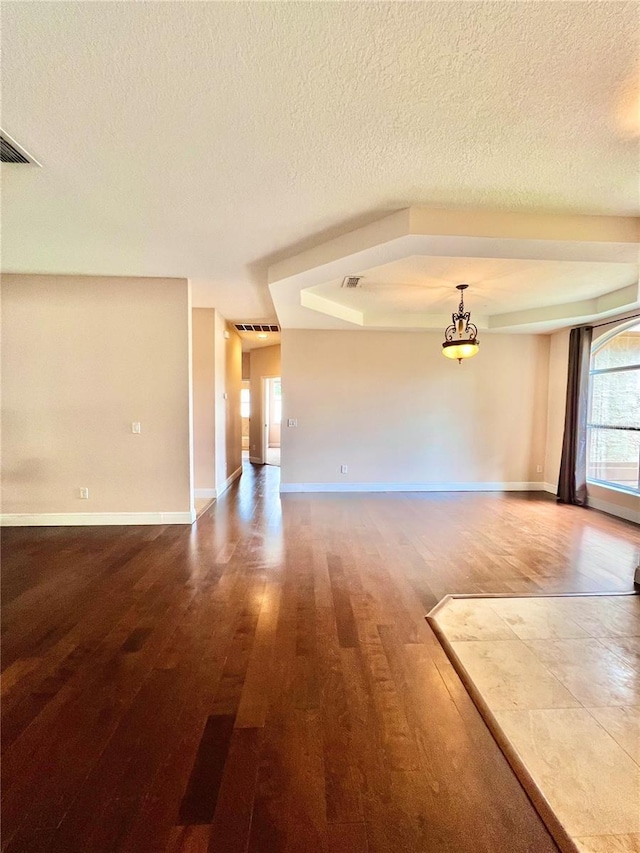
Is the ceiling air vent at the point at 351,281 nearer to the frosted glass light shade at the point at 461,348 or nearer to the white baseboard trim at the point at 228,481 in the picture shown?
the frosted glass light shade at the point at 461,348

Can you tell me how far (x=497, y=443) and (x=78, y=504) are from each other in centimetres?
639

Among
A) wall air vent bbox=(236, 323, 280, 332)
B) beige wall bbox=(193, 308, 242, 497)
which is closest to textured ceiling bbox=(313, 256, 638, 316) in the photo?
beige wall bbox=(193, 308, 242, 497)

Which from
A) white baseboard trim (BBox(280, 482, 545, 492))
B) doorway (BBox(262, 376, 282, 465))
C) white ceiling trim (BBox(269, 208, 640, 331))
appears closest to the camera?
white ceiling trim (BBox(269, 208, 640, 331))

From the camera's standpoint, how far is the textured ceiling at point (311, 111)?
133cm

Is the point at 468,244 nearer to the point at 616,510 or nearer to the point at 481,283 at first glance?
the point at 481,283

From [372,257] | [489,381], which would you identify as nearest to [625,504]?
[489,381]

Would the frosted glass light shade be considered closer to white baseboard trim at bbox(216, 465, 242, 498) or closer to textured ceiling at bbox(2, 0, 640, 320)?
textured ceiling at bbox(2, 0, 640, 320)

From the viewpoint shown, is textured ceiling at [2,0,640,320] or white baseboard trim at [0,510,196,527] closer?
textured ceiling at [2,0,640,320]

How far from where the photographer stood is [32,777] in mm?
1380

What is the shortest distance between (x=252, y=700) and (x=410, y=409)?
5.11 metres

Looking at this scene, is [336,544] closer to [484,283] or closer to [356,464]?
[356,464]

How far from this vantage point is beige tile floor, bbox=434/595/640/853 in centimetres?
130

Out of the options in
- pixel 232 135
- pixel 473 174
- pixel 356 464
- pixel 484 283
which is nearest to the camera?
pixel 232 135

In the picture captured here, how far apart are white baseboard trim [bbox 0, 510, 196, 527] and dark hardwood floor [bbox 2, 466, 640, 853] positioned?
1.73 ft
